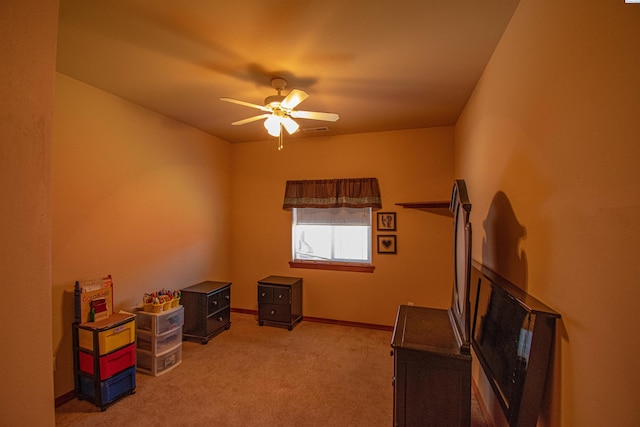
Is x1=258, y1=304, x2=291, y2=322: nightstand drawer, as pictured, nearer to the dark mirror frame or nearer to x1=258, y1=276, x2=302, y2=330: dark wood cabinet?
x1=258, y1=276, x2=302, y2=330: dark wood cabinet

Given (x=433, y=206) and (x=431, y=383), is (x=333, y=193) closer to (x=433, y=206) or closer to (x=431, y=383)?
(x=433, y=206)

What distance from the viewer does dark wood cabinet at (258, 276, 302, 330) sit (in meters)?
3.99

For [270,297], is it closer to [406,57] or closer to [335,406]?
[335,406]

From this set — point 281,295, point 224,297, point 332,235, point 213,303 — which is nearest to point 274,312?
point 281,295

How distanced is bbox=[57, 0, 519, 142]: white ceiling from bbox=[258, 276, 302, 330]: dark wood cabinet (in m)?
2.37

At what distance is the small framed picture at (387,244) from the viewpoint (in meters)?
4.02

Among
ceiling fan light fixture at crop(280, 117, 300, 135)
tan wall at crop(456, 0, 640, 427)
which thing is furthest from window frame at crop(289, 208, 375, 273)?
tan wall at crop(456, 0, 640, 427)

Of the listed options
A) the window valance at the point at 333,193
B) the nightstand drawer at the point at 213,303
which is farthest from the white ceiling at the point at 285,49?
the nightstand drawer at the point at 213,303

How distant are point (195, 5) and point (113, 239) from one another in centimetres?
232

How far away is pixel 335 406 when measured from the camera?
2375mm

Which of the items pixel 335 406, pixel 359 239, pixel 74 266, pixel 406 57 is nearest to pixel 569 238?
pixel 406 57

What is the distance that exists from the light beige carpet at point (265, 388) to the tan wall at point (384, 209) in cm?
69

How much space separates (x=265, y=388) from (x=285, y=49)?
2809 millimetres

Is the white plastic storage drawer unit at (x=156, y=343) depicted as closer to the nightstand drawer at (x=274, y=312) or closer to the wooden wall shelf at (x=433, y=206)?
the nightstand drawer at (x=274, y=312)
